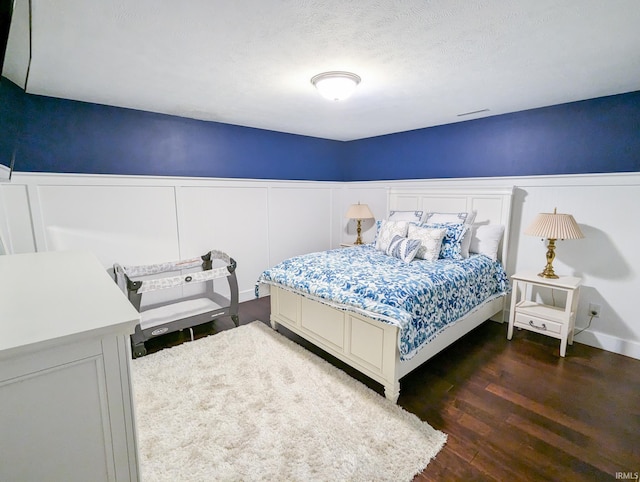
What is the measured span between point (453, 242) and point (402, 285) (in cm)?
118

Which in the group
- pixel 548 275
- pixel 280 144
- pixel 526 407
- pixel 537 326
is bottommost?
pixel 526 407

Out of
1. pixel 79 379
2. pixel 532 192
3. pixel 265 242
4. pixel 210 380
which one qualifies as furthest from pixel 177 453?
pixel 532 192

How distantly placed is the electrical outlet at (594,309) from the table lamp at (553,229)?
44 cm

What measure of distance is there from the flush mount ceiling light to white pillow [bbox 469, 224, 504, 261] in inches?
79.0

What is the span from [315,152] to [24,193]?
3.28 metres

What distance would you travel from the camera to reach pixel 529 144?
299 cm

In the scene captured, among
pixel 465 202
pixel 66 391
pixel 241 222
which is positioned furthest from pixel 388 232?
pixel 66 391

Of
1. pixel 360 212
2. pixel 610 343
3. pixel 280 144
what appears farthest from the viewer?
pixel 360 212

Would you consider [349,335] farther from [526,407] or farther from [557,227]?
[557,227]

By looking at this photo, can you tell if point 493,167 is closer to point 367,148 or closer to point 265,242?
point 367,148

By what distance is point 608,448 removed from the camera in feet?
5.27

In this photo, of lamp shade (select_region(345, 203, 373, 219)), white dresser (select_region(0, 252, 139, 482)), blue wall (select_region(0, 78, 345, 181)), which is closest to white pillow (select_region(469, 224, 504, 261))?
lamp shade (select_region(345, 203, 373, 219))

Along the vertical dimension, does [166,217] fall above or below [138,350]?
above

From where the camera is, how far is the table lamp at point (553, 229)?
245 cm
